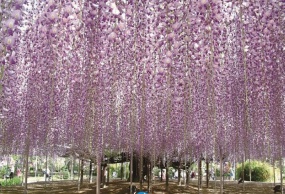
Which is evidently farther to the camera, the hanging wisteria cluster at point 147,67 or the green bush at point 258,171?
the green bush at point 258,171

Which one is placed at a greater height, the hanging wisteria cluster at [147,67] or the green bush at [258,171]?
the hanging wisteria cluster at [147,67]

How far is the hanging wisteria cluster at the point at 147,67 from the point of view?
16.4ft

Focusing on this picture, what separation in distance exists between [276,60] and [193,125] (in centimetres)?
519

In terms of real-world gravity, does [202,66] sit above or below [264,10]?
below

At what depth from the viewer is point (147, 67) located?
25.0ft

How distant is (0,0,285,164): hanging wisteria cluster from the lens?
16.4ft

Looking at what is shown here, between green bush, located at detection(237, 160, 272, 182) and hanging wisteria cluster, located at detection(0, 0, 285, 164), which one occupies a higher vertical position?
hanging wisteria cluster, located at detection(0, 0, 285, 164)

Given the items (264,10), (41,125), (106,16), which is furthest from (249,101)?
(41,125)

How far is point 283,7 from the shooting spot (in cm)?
554

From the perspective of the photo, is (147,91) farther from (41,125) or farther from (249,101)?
(41,125)

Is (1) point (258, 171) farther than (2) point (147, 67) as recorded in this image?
Yes

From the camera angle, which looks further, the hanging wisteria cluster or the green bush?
the green bush

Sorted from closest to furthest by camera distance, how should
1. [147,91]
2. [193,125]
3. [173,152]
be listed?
[147,91]
[193,125]
[173,152]

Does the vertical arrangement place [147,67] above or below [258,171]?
above
